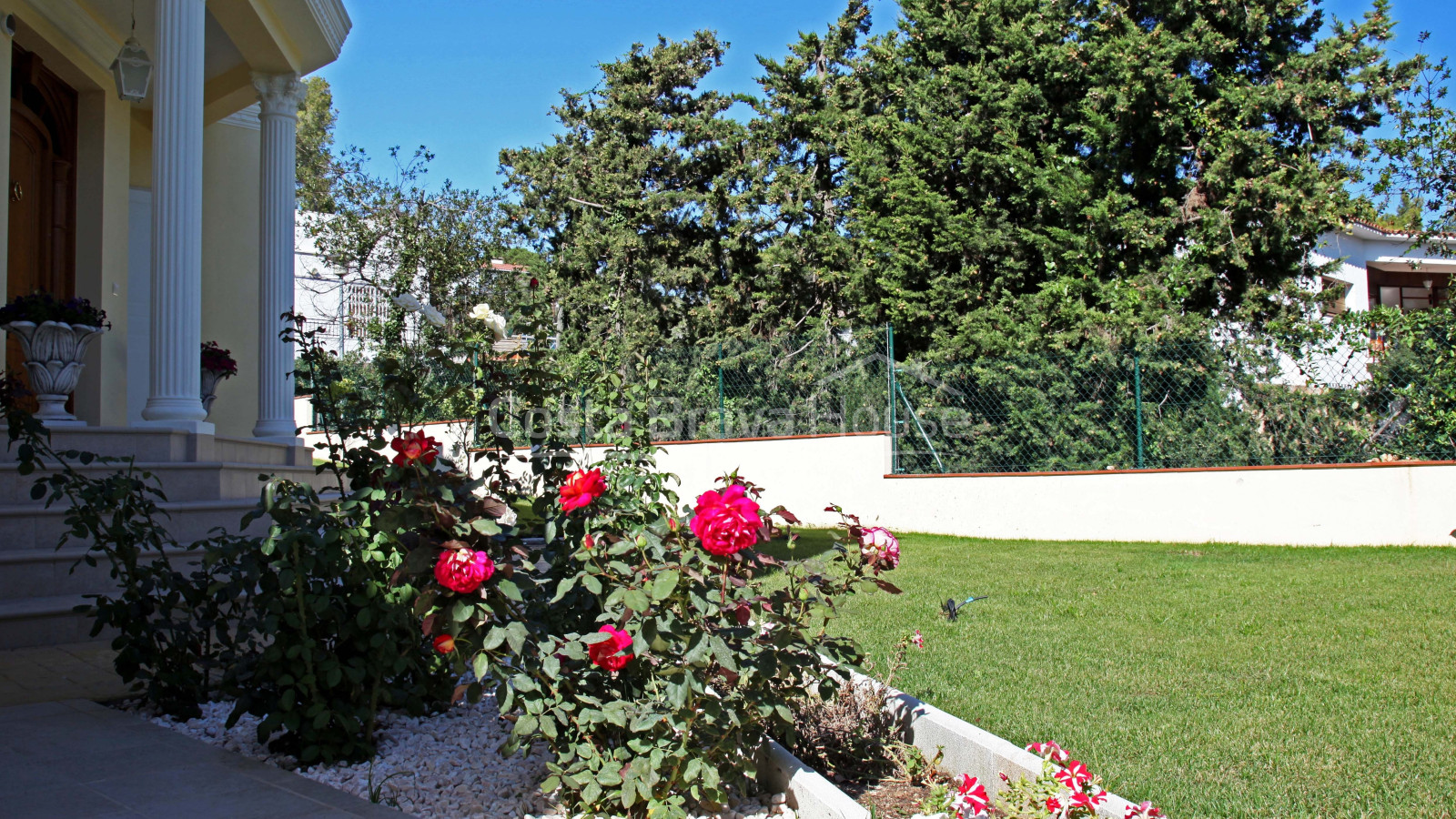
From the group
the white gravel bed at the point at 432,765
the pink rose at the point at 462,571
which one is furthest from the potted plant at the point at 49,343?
the pink rose at the point at 462,571

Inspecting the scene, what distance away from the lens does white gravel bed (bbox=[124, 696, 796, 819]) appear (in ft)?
8.45

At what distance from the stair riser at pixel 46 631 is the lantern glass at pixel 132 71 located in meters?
4.22

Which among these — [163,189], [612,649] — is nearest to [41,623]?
[163,189]

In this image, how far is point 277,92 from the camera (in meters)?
8.29

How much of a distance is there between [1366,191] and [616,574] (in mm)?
12229

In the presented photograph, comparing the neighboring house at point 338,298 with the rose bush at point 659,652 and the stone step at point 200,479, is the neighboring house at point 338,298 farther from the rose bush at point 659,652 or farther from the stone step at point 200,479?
the rose bush at point 659,652

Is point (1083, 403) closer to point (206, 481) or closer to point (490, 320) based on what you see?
point (206, 481)

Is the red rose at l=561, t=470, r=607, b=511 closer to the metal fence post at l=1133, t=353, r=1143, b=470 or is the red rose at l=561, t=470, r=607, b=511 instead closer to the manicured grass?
the manicured grass

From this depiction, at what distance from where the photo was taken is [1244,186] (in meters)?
11.2

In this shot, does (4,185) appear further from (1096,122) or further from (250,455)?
(1096,122)

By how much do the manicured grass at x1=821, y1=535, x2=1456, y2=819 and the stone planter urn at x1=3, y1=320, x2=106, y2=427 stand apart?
506cm

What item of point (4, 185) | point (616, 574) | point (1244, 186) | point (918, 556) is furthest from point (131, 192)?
point (1244, 186)

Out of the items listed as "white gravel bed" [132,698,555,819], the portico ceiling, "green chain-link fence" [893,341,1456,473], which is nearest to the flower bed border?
"white gravel bed" [132,698,555,819]

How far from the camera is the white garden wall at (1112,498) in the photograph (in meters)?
8.96
